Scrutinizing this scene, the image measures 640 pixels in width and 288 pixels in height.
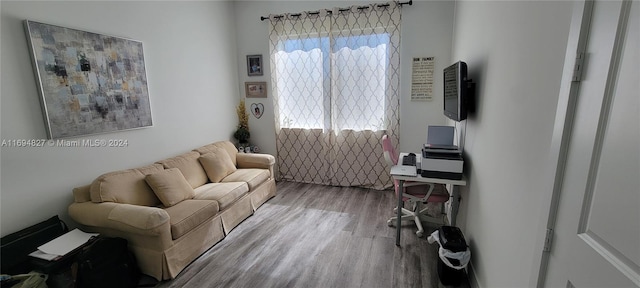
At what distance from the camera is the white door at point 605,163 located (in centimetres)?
68

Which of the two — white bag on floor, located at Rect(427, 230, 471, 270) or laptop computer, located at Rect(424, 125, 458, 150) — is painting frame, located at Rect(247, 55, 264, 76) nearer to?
laptop computer, located at Rect(424, 125, 458, 150)

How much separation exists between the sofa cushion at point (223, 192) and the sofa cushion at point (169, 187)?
146 millimetres

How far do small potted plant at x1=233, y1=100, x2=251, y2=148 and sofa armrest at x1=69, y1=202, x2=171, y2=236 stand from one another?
2208mm

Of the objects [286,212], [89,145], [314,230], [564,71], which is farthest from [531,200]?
[89,145]

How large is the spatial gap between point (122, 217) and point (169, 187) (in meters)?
0.55

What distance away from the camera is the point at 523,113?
1.31m

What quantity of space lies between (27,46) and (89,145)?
851 mm

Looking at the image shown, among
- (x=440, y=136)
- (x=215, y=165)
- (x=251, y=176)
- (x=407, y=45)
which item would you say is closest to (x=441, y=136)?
(x=440, y=136)

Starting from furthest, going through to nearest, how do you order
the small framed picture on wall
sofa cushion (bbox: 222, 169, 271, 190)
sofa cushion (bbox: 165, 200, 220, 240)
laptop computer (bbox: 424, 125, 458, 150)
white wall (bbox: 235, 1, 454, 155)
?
the small framed picture on wall
white wall (bbox: 235, 1, 454, 155)
sofa cushion (bbox: 222, 169, 271, 190)
laptop computer (bbox: 424, 125, 458, 150)
sofa cushion (bbox: 165, 200, 220, 240)

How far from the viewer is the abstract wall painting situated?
2.02 m

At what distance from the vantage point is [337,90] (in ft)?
12.7

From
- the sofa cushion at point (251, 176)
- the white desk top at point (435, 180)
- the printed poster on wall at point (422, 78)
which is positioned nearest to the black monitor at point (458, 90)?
the white desk top at point (435, 180)

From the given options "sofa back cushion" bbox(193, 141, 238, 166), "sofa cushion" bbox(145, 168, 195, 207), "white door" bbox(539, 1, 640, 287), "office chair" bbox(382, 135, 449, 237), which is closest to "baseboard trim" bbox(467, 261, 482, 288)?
"office chair" bbox(382, 135, 449, 237)

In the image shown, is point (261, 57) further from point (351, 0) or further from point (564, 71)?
point (564, 71)
